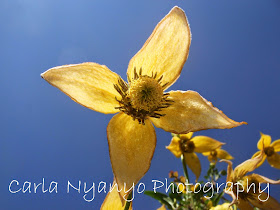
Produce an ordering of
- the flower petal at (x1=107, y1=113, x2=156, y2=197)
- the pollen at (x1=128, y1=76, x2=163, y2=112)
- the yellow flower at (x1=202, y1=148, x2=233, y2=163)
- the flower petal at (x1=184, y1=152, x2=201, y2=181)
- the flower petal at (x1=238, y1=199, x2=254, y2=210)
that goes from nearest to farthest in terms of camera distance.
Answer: the flower petal at (x1=107, y1=113, x2=156, y2=197) < the pollen at (x1=128, y1=76, x2=163, y2=112) < the flower petal at (x1=238, y1=199, x2=254, y2=210) < the flower petal at (x1=184, y1=152, x2=201, y2=181) < the yellow flower at (x1=202, y1=148, x2=233, y2=163)

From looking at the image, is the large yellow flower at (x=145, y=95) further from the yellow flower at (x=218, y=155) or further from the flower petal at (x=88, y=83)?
the yellow flower at (x=218, y=155)

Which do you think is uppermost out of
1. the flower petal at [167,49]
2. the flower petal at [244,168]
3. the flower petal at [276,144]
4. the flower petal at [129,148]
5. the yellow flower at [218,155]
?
the flower petal at [276,144]

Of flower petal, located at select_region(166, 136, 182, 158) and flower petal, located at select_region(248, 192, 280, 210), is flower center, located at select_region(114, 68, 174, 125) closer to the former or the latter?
flower petal, located at select_region(248, 192, 280, 210)

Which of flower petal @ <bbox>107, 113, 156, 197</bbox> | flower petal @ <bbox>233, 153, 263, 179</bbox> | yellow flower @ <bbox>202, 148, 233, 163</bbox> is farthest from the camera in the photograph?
yellow flower @ <bbox>202, 148, 233, 163</bbox>

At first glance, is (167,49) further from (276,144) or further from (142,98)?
(276,144)

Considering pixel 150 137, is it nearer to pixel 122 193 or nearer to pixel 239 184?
pixel 122 193

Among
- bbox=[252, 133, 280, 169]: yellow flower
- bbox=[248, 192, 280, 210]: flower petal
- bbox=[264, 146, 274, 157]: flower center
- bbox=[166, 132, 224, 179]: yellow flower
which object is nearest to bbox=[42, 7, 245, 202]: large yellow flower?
bbox=[248, 192, 280, 210]: flower petal

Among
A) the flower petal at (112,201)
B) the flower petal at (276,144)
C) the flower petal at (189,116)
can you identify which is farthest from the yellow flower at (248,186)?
the flower petal at (276,144)
